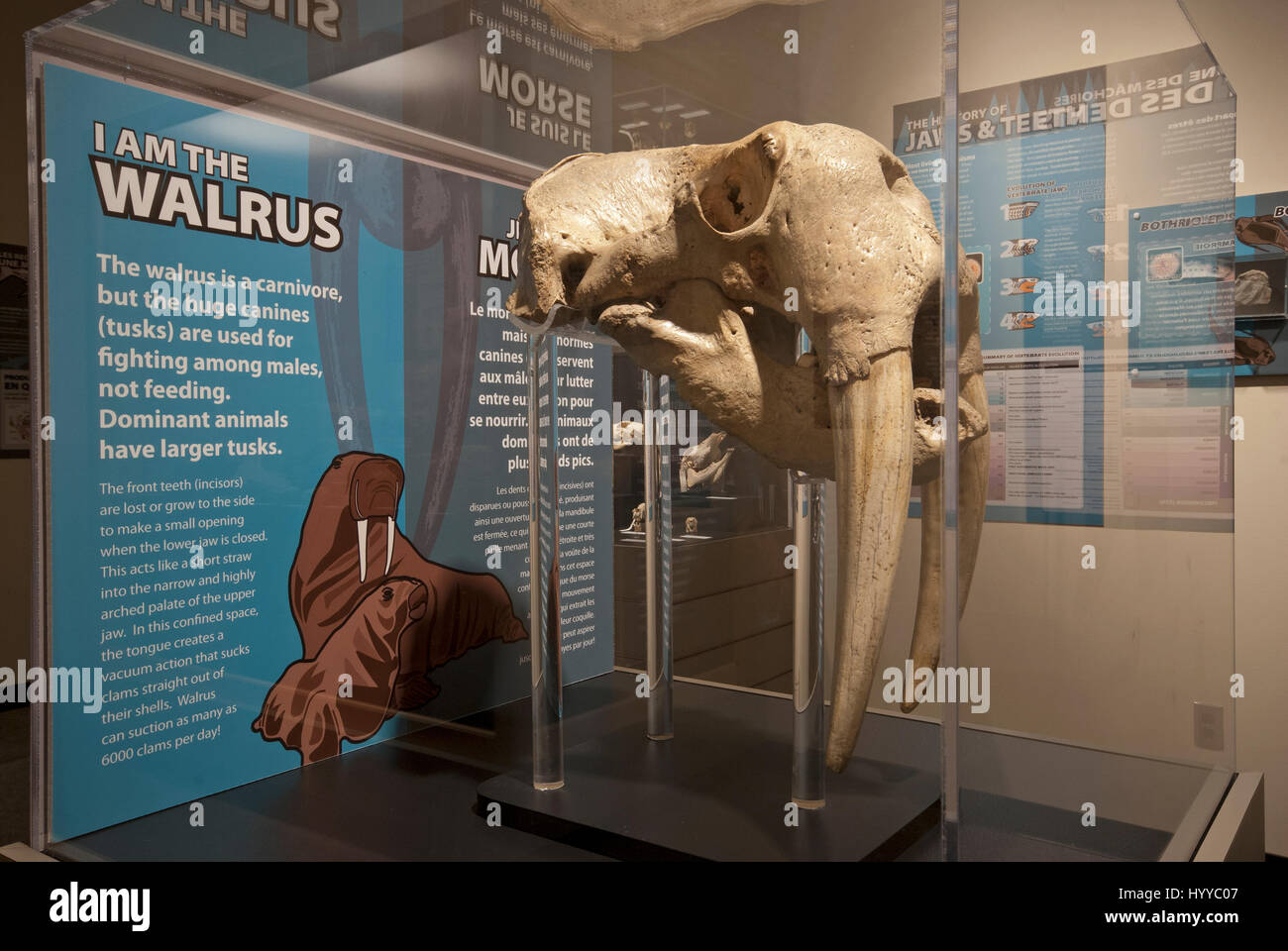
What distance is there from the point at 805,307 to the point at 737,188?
31 cm

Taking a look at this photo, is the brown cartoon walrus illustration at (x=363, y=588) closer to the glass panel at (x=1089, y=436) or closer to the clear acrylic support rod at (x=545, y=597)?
the clear acrylic support rod at (x=545, y=597)

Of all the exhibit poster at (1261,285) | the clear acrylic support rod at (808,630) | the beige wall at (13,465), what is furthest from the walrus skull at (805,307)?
the beige wall at (13,465)

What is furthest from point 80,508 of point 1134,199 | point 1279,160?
point 1279,160

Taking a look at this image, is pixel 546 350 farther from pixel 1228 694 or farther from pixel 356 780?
pixel 1228 694

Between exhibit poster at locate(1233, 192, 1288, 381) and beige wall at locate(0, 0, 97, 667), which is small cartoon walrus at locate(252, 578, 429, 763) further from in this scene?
exhibit poster at locate(1233, 192, 1288, 381)

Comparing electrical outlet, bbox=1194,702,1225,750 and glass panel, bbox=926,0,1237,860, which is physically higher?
glass panel, bbox=926,0,1237,860

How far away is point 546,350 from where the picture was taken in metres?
2.05

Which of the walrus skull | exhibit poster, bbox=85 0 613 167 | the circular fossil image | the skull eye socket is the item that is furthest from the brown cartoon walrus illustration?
the circular fossil image

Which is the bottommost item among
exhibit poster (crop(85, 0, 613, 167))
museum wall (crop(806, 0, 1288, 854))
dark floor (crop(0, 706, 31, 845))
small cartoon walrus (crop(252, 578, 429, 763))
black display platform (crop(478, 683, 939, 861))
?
dark floor (crop(0, 706, 31, 845))

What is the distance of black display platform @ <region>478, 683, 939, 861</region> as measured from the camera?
68.5 inches

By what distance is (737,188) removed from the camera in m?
1.81

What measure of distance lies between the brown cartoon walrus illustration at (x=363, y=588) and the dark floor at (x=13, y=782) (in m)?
1.76

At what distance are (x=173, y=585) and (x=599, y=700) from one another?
119 cm

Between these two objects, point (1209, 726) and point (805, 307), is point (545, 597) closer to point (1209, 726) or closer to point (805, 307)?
point (805, 307)
